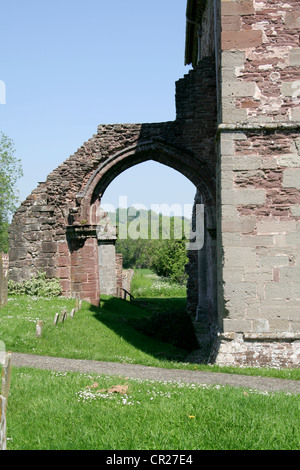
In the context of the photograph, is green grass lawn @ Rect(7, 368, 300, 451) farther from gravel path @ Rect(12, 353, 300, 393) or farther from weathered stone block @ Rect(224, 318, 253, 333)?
weathered stone block @ Rect(224, 318, 253, 333)

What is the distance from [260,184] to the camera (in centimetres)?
789

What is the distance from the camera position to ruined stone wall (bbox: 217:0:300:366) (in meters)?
7.74

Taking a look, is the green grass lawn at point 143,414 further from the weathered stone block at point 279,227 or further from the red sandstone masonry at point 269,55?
the red sandstone masonry at point 269,55

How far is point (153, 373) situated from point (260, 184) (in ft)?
11.2

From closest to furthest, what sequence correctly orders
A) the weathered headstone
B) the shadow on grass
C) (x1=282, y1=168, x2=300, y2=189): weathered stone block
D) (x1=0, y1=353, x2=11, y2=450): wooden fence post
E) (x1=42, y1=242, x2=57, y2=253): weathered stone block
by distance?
(x1=0, y1=353, x2=11, y2=450): wooden fence post, (x1=282, y1=168, x2=300, y2=189): weathered stone block, the shadow on grass, the weathered headstone, (x1=42, y1=242, x2=57, y2=253): weathered stone block

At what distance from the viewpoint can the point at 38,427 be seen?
158 inches

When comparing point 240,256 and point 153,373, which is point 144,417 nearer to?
point 153,373

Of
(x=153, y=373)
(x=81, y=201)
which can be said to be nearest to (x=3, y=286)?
(x=81, y=201)

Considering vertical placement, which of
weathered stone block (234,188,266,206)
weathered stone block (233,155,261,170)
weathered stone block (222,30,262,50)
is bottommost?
weathered stone block (234,188,266,206)

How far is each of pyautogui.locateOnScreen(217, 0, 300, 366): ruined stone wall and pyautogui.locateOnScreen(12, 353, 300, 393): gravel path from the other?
1.02 m

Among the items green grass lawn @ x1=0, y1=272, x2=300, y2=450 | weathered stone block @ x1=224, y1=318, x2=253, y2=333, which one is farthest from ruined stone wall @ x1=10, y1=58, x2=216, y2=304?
green grass lawn @ x1=0, y1=272, x2=300, y2=450

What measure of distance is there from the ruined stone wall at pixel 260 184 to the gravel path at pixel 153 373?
1.02m
